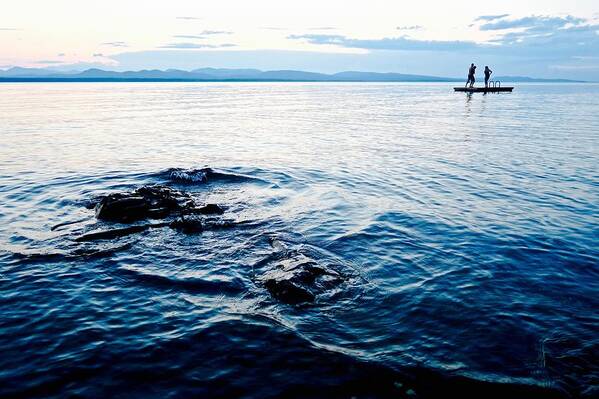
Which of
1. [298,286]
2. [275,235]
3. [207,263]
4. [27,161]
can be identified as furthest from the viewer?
[27,161]

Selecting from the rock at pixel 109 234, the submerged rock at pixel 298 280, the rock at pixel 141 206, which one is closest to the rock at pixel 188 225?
the rock at pixel 109 234

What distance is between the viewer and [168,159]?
33.0m

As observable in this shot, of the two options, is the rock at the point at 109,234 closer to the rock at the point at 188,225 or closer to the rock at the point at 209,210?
the rock at the point at 188,225

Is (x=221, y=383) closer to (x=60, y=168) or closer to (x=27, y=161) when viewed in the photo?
(x=60, y=168)

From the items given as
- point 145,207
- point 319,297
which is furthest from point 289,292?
point 145,207

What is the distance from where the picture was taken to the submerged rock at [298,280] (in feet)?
37.4

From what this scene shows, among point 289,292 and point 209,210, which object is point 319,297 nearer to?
point 289,292

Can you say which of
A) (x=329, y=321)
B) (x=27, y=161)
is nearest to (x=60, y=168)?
(x=27, y=161)

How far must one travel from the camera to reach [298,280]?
1197cm

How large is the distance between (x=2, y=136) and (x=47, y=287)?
38.7m

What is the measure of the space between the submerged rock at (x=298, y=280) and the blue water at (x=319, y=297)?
33 centimetres

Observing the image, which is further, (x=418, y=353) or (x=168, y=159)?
(x=168, y=159)

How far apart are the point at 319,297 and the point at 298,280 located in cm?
83

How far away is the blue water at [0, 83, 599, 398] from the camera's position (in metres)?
8.52
